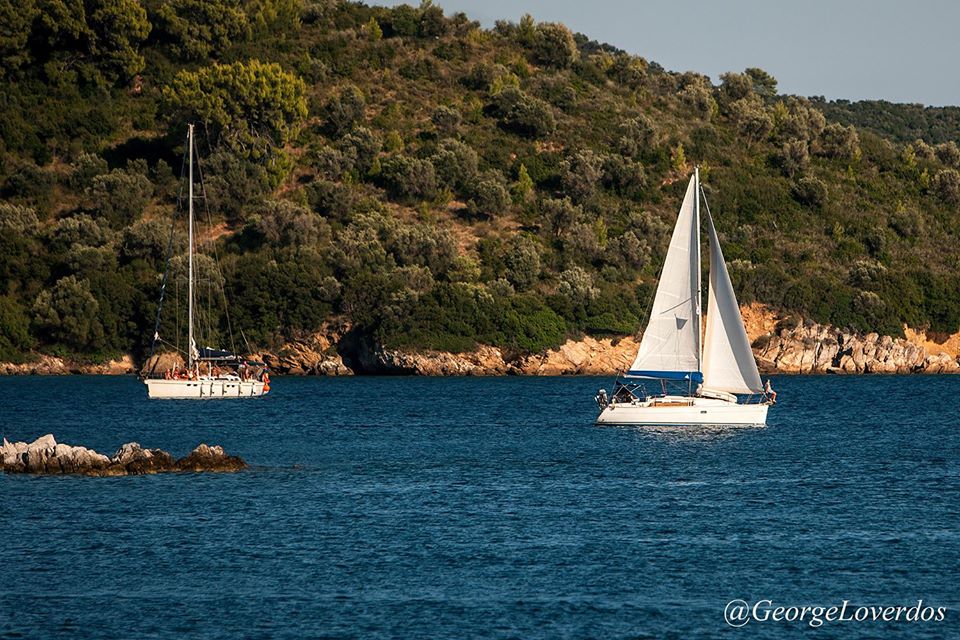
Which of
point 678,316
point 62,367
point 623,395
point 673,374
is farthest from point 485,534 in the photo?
point 62,367

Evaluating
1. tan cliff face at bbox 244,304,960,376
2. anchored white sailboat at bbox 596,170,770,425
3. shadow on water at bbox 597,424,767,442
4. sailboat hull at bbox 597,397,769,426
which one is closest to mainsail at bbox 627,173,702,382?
anchored white sailboat at bbox 596,170,770,425

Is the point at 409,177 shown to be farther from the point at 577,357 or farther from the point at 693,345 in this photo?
the point at 693,345

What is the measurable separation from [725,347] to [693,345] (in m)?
1.24

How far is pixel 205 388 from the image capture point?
74.2 meters

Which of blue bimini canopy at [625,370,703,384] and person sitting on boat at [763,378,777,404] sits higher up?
blue bimini canopy at [625,370,703,384]

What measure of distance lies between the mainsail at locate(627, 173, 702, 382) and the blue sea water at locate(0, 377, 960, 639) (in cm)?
271

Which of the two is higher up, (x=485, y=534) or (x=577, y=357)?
(x=577, y=357)

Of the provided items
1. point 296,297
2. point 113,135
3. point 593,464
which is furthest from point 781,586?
point 113,135

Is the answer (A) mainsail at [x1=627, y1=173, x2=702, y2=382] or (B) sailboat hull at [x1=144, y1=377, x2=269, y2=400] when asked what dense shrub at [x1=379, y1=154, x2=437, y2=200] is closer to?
(B) sailboat hull at [x1=144, y1=377, x2=269, y2=400]

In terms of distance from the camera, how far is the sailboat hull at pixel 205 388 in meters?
72.4

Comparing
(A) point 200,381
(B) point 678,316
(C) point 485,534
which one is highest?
(B) point 678,316

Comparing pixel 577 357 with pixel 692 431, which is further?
pixel 577 357

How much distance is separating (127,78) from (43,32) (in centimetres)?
837

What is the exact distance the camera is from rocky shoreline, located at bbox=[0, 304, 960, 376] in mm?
92938
